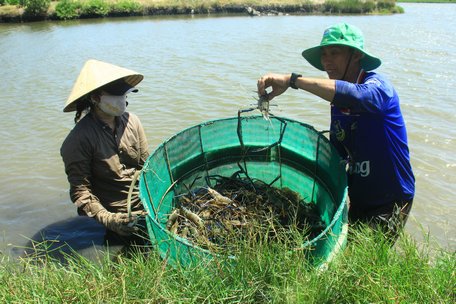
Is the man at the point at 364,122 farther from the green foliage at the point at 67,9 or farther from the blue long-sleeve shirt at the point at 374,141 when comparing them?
the green foliage at the point at 67,9

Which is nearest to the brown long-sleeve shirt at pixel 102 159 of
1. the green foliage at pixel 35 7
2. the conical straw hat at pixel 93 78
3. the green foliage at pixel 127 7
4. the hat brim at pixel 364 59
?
the conical straw hat at pixel 93 78

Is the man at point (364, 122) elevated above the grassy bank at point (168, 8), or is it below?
below

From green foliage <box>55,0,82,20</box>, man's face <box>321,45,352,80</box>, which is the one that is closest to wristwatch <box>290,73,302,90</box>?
man's face <box>321,45,352,80</box>

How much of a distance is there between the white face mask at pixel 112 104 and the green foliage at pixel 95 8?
1307 inches

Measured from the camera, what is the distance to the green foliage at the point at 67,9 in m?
31.4

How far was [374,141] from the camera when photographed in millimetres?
2689

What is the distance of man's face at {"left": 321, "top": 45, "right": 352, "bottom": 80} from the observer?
106 inches

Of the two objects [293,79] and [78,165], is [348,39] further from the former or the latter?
[78,165]

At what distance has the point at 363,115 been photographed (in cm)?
267

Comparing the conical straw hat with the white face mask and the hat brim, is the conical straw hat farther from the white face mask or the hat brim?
the hat brim

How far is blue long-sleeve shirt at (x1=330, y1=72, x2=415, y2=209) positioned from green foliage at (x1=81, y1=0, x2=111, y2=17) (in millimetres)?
34205

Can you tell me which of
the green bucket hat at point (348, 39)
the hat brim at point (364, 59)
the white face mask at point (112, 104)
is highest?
the green bucket hat at point (348, 39)

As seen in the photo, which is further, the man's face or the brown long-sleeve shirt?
the brown long-sleeve shirt

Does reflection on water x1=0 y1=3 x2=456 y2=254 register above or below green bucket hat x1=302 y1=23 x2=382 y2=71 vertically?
below
